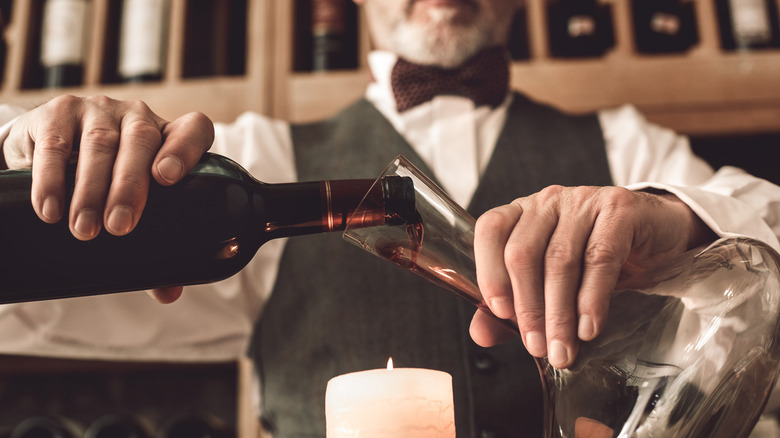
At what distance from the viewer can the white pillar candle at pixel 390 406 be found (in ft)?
0.84

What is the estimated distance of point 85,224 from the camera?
0.93 ft

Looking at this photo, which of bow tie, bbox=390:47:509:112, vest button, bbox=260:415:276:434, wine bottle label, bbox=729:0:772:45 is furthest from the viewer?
wine bottle label, bbox=729:0:772:45

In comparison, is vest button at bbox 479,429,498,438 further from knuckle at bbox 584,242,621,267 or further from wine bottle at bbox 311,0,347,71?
wine bottle at bbox 311,0,347,71

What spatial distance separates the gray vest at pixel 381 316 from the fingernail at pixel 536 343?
0.35 metres

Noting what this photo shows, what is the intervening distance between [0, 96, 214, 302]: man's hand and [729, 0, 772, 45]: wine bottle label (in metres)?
0.97

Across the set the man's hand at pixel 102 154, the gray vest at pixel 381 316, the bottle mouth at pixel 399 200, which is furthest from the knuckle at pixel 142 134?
the gray vest at pixel 381 316

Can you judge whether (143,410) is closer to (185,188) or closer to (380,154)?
(380,154)

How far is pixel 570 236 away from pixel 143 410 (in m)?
1.01

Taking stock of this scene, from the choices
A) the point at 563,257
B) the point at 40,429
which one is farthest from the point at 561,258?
the point at 40,429

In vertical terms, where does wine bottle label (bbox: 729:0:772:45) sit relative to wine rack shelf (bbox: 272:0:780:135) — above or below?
above

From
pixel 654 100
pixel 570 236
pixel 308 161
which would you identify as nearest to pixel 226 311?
pixel 308 161

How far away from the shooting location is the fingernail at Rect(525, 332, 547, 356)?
28 cm

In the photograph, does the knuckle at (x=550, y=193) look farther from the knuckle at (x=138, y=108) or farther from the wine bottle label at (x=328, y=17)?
the wine bottle label at (x=328, y=17)

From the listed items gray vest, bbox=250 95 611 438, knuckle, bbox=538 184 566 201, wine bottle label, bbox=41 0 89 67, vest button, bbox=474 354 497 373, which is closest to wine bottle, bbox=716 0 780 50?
gray vest, bbox=250 95 611 438
